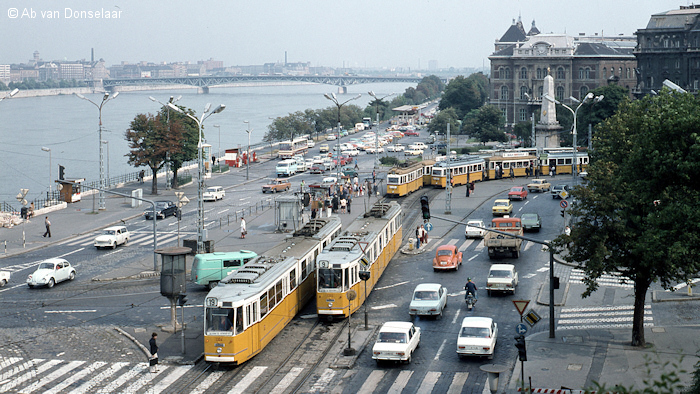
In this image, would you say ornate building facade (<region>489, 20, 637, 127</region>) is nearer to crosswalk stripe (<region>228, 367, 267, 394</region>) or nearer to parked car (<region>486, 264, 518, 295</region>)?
parked car (<region>486, 264, 518, 295</region>)

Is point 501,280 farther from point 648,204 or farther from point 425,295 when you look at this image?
point 648,204

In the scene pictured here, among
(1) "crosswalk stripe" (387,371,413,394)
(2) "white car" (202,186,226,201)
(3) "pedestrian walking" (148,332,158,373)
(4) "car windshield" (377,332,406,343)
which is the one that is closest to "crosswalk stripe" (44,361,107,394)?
→ (3) "pedestrian walking" (148,332,158,373)

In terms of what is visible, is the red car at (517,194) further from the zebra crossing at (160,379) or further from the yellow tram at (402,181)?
the zebra crossing at (160,379)

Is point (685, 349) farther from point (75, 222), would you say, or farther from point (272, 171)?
point (272, 171)

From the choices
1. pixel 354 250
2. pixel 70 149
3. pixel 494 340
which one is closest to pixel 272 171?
pixel 354 250

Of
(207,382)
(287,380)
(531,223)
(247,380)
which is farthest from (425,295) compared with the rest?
(531,223)

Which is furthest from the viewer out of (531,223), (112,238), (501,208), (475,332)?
(501,208)
